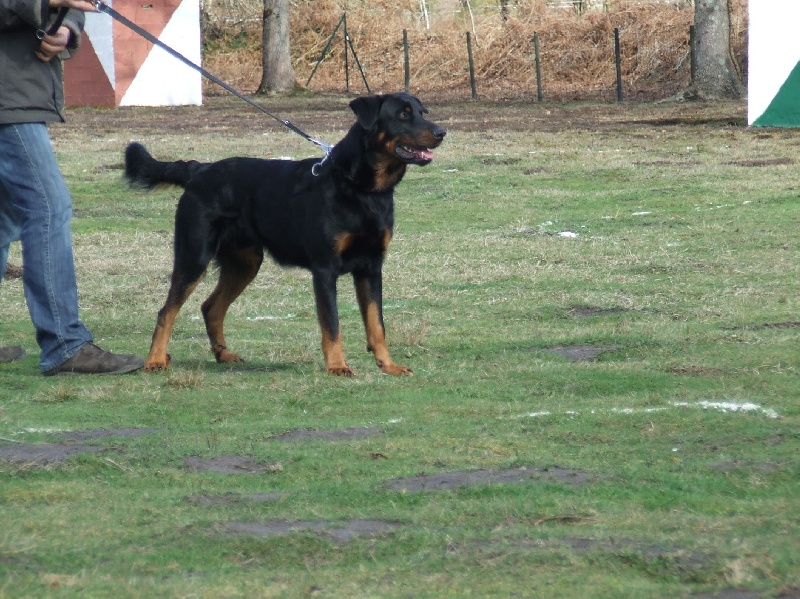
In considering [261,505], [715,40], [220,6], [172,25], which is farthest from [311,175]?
[220,6]

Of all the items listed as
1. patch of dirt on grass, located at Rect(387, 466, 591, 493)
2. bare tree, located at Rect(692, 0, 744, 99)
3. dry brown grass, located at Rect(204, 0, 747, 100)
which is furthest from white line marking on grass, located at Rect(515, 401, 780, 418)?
dry brown grass, located at Rect(204, 0, 747, 100)

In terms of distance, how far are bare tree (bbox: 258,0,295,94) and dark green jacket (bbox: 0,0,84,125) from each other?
25337mm

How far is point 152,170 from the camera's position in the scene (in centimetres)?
725

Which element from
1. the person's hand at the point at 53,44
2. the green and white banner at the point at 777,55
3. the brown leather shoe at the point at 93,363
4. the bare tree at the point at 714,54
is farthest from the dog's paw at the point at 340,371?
the bare tree at the point at 714,54

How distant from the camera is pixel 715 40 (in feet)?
82.8

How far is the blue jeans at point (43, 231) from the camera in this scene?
6.32 m

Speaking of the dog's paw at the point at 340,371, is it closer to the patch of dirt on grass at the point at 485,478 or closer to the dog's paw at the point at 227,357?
the dog's paw at the point at 227,357

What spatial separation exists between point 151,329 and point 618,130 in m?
14.3

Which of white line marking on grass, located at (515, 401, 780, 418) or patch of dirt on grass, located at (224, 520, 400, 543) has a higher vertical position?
patch of dirt on grass, located at (224, 520, 400, 543)

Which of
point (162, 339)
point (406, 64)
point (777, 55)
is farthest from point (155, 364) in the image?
point (406, 64)

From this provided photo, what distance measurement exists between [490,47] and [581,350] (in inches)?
1242

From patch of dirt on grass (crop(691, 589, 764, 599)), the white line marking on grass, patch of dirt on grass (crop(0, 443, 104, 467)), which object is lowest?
the white line marking on grass

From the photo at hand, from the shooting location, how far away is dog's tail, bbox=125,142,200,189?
7.19 meters

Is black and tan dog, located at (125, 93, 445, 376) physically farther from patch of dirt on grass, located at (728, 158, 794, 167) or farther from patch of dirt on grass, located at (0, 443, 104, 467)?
patch of dirt on grass, located at (728, 158, 794, 167)
